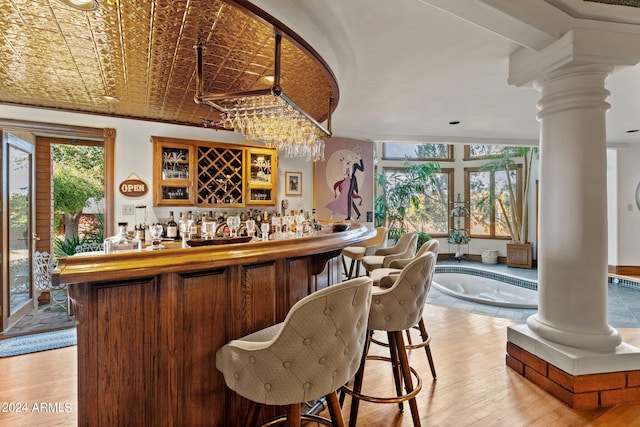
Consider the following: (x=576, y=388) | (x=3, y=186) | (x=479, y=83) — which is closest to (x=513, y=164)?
(x=479, y=83)

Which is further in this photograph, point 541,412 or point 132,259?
point 541,412

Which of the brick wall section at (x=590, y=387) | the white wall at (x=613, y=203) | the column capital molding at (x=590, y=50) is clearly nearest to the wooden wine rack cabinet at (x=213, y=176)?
the column capital molding at (x=590, y=50)

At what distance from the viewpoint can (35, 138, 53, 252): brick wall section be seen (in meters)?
4.69

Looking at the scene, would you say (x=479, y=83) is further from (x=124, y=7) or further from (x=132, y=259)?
(x=132, y=259)

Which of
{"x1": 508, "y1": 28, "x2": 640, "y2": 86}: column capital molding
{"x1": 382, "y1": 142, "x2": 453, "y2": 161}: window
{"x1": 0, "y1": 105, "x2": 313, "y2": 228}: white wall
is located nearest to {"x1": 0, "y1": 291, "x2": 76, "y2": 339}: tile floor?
{"x1": 0, "y1": 105, "x2": 313, "y2": 228}: white wall

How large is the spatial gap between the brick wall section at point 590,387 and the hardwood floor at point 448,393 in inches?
1.9

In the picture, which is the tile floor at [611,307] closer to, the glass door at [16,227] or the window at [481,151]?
the window at [481,151]

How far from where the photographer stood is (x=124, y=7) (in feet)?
5.56

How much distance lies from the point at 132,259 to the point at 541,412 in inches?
101

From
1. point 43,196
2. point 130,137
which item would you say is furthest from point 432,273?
point 43,196

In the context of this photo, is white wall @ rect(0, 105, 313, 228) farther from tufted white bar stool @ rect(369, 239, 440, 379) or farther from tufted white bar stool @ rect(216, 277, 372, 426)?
tufted white bar stool @ rect(216, 277, 372, 426)

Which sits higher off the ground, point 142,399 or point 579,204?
point 579,204

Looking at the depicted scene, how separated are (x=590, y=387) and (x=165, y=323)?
2.63m

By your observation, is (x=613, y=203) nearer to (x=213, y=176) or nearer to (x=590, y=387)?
(x=590, y=387)
